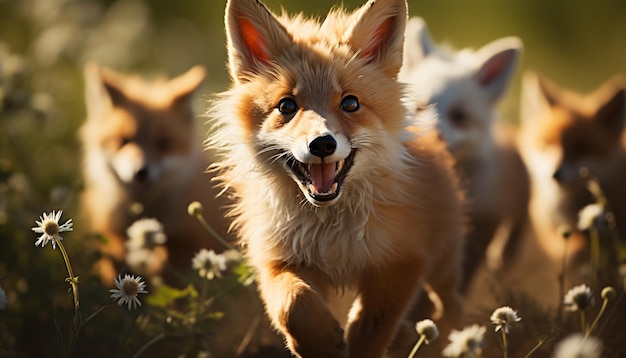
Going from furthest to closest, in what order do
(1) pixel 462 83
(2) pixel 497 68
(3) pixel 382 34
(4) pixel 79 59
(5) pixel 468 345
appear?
(4) pixel 79 59, (2) pixel 497 68, (1) pixel 462 83, (3) pixel 382 34, (5) pixel 468 345

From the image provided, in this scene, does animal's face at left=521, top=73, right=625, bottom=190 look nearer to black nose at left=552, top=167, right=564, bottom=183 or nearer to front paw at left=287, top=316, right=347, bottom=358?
black nose at left=552, top=167, right=564, bottom=183

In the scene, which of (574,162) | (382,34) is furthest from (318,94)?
(574,162)

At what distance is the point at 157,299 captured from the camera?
379cm

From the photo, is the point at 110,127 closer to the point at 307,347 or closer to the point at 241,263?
the point at 241,263

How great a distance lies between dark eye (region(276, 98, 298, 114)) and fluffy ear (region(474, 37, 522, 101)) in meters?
2.95

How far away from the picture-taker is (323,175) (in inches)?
131

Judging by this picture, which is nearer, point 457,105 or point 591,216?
point 591,216

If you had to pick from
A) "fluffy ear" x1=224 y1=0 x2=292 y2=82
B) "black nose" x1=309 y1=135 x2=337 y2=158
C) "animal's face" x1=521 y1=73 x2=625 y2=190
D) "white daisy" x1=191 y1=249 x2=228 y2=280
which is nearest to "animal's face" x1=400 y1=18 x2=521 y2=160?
"animal's face" x1=521 y1=73 x2=625 y2=190

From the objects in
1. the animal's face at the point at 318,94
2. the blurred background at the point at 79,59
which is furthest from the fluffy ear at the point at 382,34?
the blurred background at the point at 79,59

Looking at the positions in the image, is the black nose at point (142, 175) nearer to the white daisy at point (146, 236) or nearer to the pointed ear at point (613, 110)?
the white daisy at point (146, 236)

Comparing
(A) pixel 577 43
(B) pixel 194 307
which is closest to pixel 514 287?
(B) pixel 194 307

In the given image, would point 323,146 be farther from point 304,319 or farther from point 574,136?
point 574,136

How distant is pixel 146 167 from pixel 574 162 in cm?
280

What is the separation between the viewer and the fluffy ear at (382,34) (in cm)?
365
